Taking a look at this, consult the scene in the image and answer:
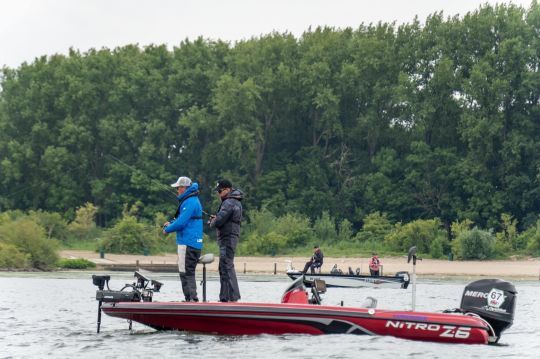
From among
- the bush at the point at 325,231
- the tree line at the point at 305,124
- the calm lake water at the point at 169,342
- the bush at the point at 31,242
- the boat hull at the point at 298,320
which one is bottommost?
the calm lake water at the point at 169,342

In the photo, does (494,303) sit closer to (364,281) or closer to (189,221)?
(189,221)

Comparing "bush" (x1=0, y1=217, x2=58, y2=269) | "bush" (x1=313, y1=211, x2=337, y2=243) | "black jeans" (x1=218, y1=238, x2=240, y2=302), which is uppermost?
"bush" (x1=313, y1=211, x2=337, y2=243)

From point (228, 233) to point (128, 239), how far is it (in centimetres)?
4305

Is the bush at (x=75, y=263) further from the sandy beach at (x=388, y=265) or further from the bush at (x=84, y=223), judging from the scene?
the bush at (x=84, y=223)

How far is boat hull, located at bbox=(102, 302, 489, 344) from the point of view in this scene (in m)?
18.5

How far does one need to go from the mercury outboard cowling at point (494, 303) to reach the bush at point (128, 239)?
44.6 meters

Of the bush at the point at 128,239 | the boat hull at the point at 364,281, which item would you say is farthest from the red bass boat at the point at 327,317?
the bush at the point at 128,239

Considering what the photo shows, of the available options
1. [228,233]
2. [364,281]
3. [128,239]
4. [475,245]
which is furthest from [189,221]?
[128,239]

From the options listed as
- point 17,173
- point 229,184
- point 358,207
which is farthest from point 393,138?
point 229,184

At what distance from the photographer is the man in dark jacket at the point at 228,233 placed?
1992cm

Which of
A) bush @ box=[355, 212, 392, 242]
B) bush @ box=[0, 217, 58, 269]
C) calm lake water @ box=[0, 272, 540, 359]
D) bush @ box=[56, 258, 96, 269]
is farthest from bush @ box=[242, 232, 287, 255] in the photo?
calm lake water @ box=[0, 272, 540, 359]

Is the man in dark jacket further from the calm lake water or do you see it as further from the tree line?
the tree line

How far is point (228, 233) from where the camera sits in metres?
20.0

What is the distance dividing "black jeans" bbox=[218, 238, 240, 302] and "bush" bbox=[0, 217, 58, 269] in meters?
34.1
